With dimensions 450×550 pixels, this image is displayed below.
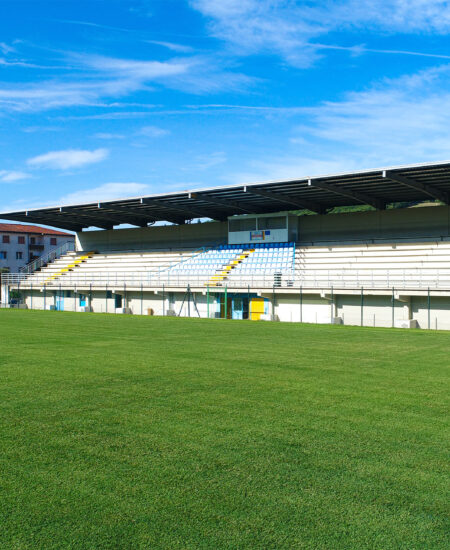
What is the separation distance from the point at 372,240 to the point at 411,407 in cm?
3114

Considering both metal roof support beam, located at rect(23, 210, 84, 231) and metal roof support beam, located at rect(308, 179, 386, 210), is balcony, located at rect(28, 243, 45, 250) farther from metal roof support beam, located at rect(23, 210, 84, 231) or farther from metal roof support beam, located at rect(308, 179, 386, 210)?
metal roof support beam, located at rect(308, 179, 386, 210)

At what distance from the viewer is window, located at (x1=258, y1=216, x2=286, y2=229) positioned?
4258 cm

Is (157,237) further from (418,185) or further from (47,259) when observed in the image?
(418,185)

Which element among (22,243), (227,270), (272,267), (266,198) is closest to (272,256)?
(272,267)

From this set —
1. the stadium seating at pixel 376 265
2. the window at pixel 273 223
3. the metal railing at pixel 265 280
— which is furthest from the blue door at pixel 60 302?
the stadium seating at pixel 376 265

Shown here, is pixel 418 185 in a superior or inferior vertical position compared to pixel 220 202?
inferior

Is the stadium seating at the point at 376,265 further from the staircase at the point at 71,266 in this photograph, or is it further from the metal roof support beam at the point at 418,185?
the staircase at the point at 71,266

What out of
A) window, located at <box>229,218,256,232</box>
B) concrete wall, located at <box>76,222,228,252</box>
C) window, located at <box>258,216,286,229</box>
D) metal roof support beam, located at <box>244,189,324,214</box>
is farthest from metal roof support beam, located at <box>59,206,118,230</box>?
metal roof support beam, located at <box>244,189,324,214</box>

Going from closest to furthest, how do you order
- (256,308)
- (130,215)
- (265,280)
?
(256,308), (265,280), (130,215)

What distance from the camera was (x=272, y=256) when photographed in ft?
134

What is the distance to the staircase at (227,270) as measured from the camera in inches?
1516

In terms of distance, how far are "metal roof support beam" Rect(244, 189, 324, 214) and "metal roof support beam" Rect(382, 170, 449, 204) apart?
8262mm

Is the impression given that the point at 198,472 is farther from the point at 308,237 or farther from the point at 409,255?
the point at 308,237

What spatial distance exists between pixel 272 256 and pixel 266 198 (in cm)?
411
